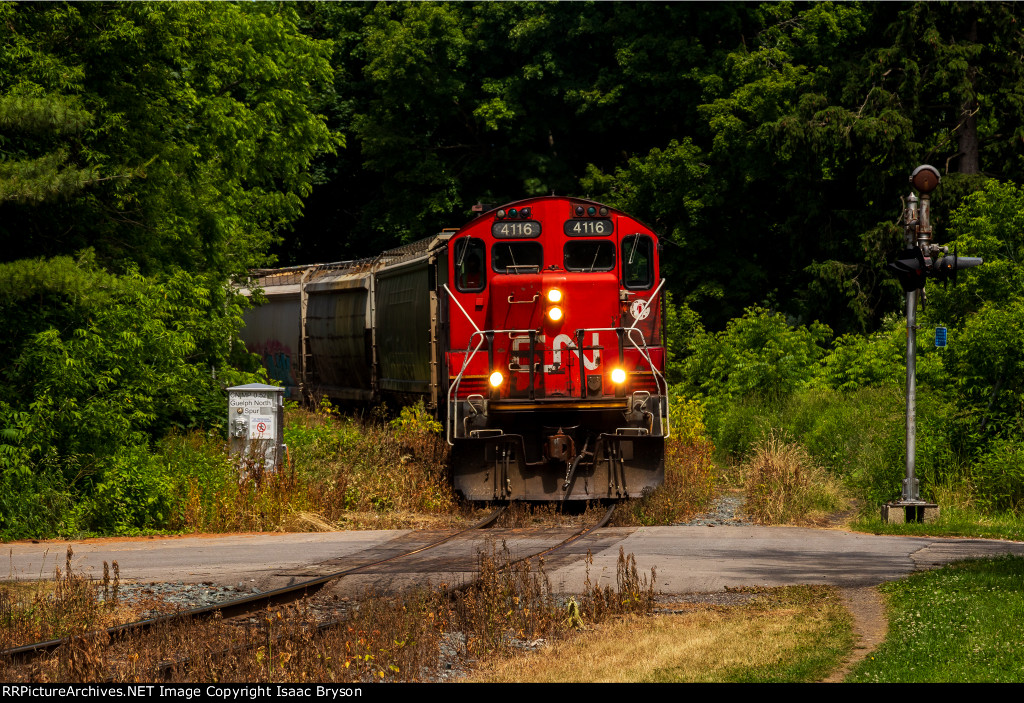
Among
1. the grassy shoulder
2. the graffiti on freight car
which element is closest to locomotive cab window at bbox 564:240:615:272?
the grassy shoulder

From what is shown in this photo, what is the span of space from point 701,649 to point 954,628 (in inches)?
77.0

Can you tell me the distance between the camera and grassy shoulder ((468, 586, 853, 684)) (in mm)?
7926

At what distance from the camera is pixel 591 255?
55.6ft

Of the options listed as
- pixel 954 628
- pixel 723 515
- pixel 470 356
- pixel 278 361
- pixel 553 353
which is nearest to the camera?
pixel 954 628

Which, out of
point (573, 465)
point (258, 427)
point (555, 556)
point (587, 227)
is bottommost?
point (555, 556)

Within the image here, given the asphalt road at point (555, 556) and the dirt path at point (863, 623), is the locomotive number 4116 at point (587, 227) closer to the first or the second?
the asphalt road at point (555, 556)

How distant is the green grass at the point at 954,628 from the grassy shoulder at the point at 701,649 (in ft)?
1.40

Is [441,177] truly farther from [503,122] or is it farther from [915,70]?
[915,70]

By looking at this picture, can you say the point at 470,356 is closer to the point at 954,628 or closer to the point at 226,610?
the point at 226,610

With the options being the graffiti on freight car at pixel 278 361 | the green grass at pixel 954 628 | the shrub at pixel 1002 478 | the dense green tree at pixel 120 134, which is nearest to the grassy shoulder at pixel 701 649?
the green grass at pixel 954 628

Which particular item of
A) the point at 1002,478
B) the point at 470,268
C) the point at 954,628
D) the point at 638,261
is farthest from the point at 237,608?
the point at 1002,478

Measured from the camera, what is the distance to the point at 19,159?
1590cm

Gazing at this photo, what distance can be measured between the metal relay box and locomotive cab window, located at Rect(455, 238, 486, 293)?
121 inches

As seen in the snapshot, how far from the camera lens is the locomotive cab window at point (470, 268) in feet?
54.7
